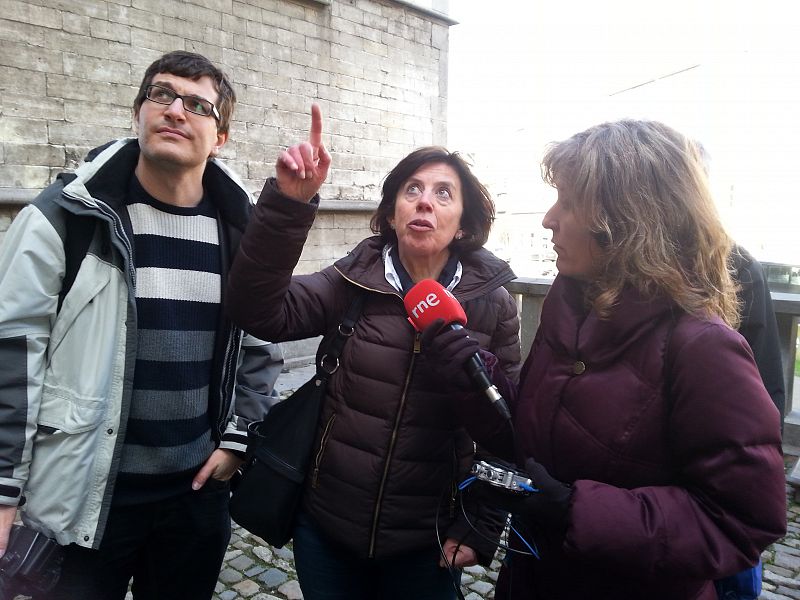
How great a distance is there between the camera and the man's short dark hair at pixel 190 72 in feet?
6.14

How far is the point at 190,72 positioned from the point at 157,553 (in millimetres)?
1461

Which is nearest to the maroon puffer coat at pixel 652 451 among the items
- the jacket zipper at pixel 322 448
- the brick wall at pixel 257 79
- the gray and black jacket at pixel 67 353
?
the jacket zipper at pixel 322 448

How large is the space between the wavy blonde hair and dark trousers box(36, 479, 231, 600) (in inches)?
52.7

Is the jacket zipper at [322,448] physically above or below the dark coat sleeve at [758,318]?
below

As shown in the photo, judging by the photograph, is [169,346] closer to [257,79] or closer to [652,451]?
[652,451]

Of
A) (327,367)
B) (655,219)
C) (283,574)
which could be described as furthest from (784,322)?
(327,367)

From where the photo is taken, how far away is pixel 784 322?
15.1ft

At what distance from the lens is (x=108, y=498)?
65.1 inches

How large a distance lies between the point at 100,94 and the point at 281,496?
5787mm

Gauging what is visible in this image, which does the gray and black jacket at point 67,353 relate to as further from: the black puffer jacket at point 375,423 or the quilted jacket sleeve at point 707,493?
the quilted jacket sleeve at point 707,493

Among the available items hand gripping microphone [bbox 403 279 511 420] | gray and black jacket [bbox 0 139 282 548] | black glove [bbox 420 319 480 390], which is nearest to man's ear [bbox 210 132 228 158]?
gray and black jacket [bbox 0 139 282 548]

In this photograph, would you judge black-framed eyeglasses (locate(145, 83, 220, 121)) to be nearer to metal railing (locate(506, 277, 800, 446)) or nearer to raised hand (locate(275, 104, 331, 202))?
raised hand (locate(275, 104, 331, 202))

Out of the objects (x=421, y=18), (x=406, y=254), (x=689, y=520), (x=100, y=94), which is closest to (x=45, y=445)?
(x=406, y=254)

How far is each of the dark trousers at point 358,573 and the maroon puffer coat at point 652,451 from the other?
404mm
